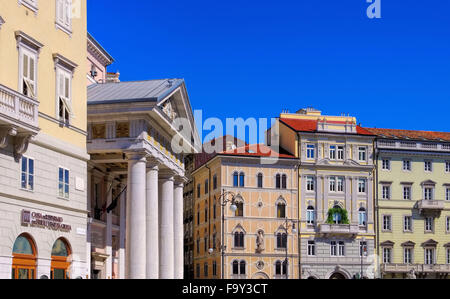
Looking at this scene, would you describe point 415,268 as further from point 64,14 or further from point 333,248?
point 64,14

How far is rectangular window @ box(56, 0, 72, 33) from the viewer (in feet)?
107

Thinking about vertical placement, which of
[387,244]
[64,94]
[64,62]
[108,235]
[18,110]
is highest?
[64,62]

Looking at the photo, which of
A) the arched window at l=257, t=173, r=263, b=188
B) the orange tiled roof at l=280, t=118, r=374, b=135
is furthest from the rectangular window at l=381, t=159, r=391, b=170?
the arched window at l=257, t=173, r=263, b=188

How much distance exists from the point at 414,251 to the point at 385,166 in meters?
10.4

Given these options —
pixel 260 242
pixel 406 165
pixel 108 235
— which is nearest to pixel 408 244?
pixel 406 165

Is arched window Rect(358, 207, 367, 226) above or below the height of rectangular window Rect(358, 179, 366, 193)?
below

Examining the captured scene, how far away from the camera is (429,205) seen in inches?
3625

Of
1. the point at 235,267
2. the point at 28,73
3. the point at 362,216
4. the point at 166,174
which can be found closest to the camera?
the point at 28,73

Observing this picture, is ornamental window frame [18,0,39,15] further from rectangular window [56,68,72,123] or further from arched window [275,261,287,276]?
arched window [275,261,287,276]

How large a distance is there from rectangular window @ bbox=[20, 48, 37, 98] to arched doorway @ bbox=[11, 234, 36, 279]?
543 centimetres

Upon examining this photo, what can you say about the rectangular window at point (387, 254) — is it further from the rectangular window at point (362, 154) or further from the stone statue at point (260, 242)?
the stone statue at point (260, 242)

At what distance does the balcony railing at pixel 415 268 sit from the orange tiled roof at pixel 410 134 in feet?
50.2

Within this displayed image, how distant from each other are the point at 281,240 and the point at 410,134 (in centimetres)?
2247
